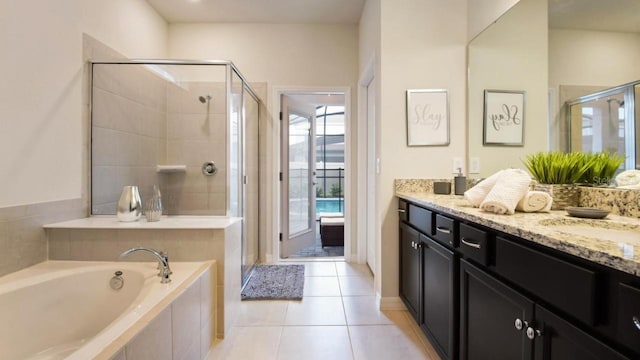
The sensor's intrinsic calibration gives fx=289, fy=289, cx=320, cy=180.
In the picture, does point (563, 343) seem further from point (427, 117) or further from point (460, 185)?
point (427, 117)

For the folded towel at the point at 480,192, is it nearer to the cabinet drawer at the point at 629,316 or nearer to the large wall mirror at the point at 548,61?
the large wall mirror at the point at 548,61

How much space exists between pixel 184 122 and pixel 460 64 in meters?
2.40

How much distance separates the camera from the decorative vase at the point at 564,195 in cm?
137

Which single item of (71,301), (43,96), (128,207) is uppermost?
(43,96)

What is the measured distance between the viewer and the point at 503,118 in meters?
1.95

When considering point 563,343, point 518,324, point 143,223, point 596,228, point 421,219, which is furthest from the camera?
point 143,223

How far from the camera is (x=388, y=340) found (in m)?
1.80

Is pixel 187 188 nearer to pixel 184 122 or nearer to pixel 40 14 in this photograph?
pixel 184 122

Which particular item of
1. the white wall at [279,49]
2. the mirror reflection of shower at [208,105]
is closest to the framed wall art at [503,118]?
the white wall at [279,49]

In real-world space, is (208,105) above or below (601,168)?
above

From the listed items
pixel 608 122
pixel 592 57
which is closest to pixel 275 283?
pixel 608 122

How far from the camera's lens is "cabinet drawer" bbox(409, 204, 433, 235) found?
1.64 m

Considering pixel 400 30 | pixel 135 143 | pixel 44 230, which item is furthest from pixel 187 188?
pixel 400 30

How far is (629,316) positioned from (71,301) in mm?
2164
